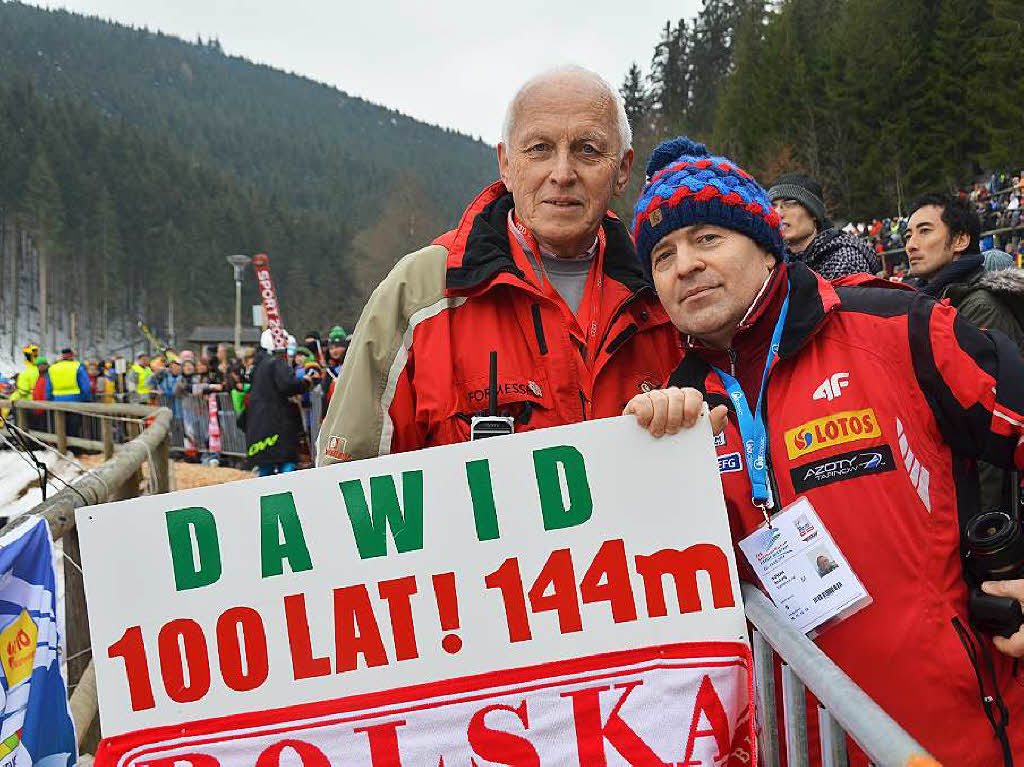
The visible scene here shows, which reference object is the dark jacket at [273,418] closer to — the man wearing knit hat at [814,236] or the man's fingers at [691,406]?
the man wearing knit hat at [814,236]

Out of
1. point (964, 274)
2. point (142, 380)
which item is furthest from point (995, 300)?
point (142, 380)

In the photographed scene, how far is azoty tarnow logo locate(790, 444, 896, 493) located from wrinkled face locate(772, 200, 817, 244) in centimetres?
334

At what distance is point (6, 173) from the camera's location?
79938 millimetres

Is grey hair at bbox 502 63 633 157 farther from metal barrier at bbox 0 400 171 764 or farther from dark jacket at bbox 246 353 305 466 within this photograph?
dark jacket at bbox 246 353 305 466

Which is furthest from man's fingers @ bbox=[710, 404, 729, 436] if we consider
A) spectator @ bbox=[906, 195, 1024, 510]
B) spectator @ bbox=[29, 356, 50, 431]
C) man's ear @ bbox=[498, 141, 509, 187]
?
spectator @ bbox=[29, 356, 50, 431]

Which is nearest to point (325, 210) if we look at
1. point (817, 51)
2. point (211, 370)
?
point (817, 51)

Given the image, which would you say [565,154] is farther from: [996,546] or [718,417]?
[996,546]

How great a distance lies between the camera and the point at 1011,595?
5.83ft

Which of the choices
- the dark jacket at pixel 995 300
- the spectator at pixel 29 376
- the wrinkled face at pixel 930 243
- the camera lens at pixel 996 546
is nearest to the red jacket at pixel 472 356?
the camera lens at pixel 996 546

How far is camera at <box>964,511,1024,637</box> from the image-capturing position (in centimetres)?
176

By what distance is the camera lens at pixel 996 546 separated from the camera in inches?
69.4

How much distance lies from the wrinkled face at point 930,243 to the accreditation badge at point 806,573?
3452mm

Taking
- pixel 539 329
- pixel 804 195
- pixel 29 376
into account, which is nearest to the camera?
pixel 539 329

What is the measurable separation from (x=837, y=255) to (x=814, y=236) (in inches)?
19.9
